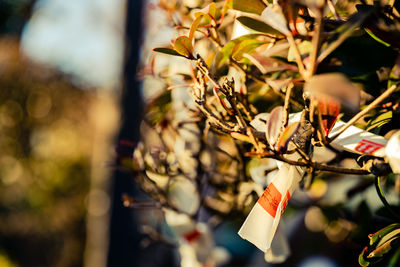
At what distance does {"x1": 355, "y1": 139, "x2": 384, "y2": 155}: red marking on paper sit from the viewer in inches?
16.5

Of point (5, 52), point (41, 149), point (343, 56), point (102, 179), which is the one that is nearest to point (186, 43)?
point (343, 56)

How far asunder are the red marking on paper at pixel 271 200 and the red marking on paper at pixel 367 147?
5.1 inches

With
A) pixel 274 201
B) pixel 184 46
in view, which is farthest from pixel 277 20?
pixel 274 201

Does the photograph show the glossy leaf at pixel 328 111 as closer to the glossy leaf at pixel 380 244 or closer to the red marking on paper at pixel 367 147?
the red marking on paper at pixel 367 147

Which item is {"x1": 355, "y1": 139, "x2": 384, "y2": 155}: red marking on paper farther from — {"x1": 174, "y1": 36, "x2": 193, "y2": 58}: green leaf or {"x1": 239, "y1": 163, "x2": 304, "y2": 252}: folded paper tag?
{"x1": 174, "y1": 36, "x2": 193, "y2": 58}: green leaf

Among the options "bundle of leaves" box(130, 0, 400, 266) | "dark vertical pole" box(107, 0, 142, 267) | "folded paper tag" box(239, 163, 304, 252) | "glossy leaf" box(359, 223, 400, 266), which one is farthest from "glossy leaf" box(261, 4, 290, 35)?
"dark vertical pole" box(107, 0, 142, 267)

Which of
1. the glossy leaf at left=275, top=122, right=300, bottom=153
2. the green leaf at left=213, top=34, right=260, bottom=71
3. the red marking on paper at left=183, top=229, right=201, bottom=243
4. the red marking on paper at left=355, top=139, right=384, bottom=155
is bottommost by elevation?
the red marking on paper at left=183, top=229, right=201, bottom=243

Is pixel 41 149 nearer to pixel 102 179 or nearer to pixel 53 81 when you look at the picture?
pixel 53 81

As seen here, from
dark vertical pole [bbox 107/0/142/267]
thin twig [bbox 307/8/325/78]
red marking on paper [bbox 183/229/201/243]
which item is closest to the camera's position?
thin twig [bbox 307/8/325/78]

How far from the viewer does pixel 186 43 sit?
1.56 feet

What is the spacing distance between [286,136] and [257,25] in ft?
0.60

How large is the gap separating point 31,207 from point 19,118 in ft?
4.06

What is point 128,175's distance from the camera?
102 inches

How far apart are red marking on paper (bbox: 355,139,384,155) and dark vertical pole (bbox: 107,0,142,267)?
226 cm
